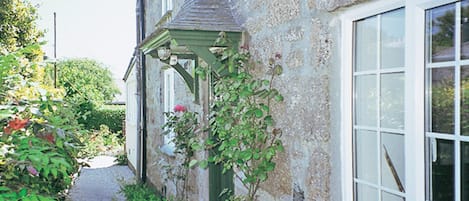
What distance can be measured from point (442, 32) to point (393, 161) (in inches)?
33.9

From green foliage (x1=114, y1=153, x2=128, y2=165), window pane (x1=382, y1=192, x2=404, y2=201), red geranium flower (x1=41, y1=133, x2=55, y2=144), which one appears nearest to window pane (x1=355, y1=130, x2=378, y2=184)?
window pane (x1=382, y1=192, x2=404, y2=201)

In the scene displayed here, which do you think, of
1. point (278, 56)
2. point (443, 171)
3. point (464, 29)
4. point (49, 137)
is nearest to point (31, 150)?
point (49, 137)

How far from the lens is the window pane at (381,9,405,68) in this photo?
2.87m

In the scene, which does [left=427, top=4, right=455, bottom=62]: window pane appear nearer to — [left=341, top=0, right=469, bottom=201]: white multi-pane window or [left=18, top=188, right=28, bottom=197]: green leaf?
[left=341, top=0, right=469, bottom=201]: white multi-pane window

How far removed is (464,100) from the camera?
7.94 ft

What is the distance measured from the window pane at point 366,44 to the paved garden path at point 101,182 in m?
6.64

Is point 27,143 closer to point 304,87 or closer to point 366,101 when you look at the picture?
point 304,87

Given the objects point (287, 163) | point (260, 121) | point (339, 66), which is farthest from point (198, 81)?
point (339, 66)

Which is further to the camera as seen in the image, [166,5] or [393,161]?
[166,5]

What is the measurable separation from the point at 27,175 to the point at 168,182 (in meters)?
6.44

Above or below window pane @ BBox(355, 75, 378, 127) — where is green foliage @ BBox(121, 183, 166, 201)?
below

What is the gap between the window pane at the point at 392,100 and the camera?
2.88 metres

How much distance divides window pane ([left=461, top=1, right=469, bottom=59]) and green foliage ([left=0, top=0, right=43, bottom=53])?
471 inches

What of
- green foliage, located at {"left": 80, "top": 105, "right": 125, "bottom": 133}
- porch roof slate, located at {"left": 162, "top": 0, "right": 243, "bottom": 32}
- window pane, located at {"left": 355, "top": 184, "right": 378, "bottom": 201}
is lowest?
green foliage, located at {"left": 80, "top": 105, "right": 125, "bottom": 133}
